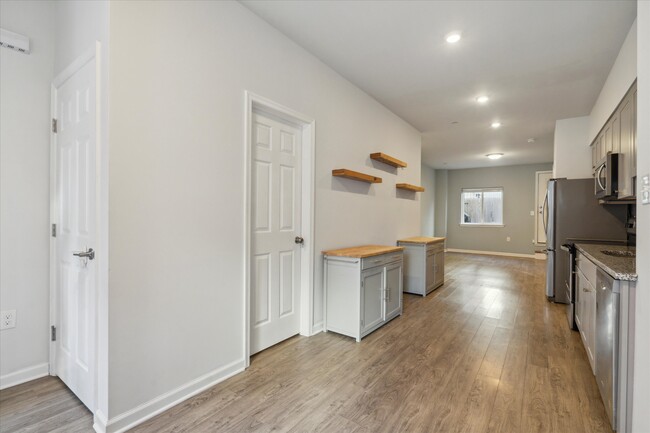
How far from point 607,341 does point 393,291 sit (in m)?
1.89

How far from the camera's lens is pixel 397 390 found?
2.07 metres

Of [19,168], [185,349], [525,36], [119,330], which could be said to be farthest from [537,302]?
[19,168]

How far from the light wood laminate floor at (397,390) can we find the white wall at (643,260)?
460 mm

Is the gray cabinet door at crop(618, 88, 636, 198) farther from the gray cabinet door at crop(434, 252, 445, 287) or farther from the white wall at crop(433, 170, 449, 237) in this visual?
the white wall at crop(433, 170, 449, 237)

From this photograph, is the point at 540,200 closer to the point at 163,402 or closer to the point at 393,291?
the point at 393,291

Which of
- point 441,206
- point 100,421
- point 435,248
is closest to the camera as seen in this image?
point 100,421

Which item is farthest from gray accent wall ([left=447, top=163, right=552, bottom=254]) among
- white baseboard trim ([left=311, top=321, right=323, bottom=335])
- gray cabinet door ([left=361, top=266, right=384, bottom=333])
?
white baseboard trim ([left=311, top=321, right=323, bottom=335])

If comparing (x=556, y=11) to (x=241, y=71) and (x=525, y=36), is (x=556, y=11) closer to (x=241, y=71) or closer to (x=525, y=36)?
(x=525, y=36)

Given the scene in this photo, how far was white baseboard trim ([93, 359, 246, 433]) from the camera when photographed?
5.33 feet

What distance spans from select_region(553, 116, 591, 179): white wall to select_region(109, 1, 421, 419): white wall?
431 cm

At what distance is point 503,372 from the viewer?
2297 millimetres

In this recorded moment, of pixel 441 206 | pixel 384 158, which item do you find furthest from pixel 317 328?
pixel 441 206

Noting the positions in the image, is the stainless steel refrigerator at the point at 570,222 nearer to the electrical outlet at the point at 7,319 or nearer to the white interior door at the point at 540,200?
the white interior door at the point at 540,200

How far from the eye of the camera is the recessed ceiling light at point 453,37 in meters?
2.58
